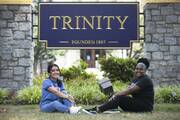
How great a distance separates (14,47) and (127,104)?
5353 millimetres

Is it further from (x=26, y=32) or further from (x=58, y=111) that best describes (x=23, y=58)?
(x=58, y=111)

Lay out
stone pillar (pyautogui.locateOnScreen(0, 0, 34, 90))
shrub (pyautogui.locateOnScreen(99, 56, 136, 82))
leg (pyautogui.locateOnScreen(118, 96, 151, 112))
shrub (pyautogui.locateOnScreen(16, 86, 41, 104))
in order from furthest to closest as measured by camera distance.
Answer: shrub (pyautogui.locateOnScreen(99, 56, 136, 82)) → stone pillar (pyautogui.locateOnScreen(0, 0, 34, 90)) → shrub (pyautogui.locateOnScreen(16, 86, 41, 104)) → leg (pyautogui.locateOnScreen(118, 96, 151, 112))

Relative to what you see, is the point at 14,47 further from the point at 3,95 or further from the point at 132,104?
the point at 132,104

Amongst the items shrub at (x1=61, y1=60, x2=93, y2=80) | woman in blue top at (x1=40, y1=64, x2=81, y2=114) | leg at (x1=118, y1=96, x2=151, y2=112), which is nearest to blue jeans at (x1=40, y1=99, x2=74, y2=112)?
woman in blue top at (x1=40, y1=64, x2=81, y2=114)

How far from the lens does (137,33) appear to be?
13.8 meters

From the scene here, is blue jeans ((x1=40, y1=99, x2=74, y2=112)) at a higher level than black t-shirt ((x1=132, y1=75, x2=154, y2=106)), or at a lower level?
lower

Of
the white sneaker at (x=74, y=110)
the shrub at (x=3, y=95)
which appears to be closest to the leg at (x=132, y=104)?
the white sneaker at (x=74, y=110)

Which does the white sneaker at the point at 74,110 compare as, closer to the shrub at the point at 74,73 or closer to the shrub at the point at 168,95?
the shrub at the point at 168,95

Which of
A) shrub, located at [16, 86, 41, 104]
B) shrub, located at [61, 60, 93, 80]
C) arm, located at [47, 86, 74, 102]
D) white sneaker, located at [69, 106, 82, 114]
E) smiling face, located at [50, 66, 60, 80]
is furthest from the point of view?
shrub, located at [61, 60, 93, 80]

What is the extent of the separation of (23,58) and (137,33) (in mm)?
3281

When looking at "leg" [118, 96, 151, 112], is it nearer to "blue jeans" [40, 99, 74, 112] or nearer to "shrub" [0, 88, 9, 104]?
"blue jeans" [40, 99, 74, 112]

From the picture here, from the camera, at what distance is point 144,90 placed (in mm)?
8953

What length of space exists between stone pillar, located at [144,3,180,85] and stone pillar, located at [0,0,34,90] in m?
3.36

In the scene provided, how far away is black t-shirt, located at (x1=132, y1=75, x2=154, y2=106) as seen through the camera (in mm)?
8883
